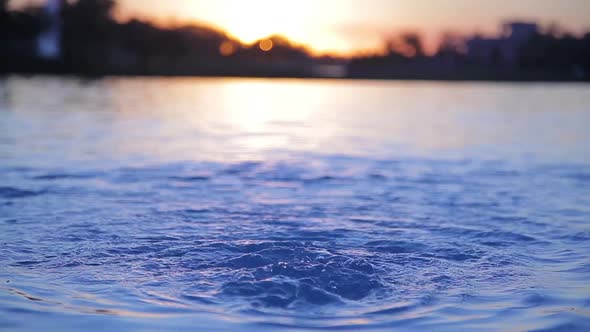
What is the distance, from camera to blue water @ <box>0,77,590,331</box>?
16.1 feet

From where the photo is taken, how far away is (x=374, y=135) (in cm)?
1994

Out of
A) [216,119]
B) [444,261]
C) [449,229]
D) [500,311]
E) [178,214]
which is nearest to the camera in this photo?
[500,311]

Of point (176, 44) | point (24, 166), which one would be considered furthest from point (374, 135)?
point (176, 44)

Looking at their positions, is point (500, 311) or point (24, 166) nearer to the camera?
point (500, 311)

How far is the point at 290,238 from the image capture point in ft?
23.2

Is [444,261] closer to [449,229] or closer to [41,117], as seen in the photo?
[449,229]

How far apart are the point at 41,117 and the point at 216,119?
6.52m

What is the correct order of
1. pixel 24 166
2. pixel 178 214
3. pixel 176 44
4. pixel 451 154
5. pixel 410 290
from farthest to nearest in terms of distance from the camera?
pixel 176 44
pixel 451 154
pixel 24 166
pixel 178 214
pixel 410 290

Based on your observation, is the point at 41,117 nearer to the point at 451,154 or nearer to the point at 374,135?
the point at 374,135

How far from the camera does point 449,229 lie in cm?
772

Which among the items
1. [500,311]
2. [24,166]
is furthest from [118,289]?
[24,166]

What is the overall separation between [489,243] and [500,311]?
2.17m

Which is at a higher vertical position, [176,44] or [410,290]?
[176,44]

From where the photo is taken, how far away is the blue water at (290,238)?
4.91 meters
